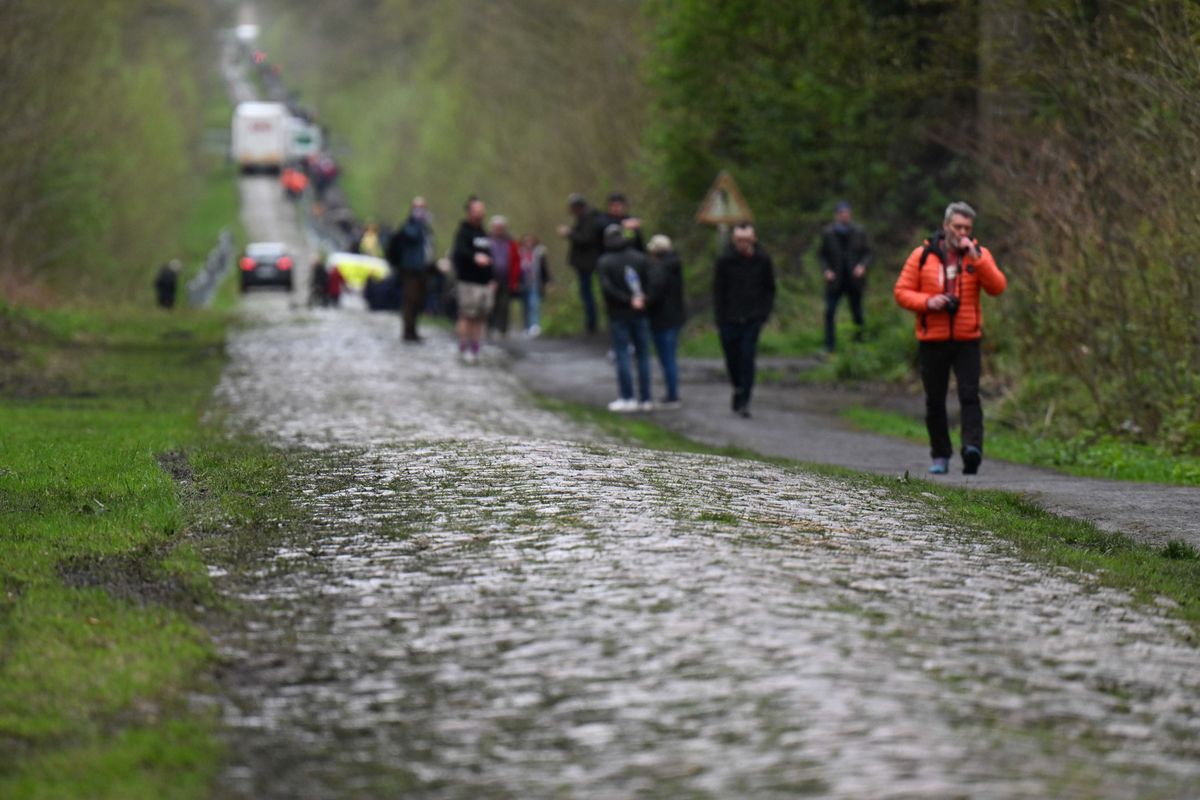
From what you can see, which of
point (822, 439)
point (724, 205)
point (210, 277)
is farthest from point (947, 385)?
point (210, 277)

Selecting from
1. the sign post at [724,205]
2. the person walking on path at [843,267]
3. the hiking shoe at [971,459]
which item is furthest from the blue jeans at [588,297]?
the hiking shoe at [971,459]

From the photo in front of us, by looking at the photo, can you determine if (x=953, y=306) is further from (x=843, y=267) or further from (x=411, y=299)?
(x=411, y=299)

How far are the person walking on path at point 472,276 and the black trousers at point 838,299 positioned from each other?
167 inches

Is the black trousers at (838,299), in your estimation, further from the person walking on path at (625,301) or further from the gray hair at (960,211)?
the gray hair at (960,211)

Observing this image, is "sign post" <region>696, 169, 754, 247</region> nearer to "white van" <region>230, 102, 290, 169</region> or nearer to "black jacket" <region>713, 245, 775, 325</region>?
"black jacket" <region>713, 245, 775, 325</region>

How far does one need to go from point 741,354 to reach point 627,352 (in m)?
1.26

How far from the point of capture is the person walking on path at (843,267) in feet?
89.8

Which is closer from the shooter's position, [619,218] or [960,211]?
[960,211]

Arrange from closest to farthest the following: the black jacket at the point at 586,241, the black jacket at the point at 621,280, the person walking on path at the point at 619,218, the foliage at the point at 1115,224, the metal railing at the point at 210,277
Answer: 1. the foliage at the point at 1115,224
2. the black jacket at the point at 621,280
3. the person walking on path at the point at 619,218
4. the black jacket at the point at 586,241
5. the metal railing at the point at 210,277

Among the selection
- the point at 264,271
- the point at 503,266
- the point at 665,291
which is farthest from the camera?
the point at 264,271

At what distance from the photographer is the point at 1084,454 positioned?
56.7 ft

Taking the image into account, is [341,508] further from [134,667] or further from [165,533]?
[134,667]

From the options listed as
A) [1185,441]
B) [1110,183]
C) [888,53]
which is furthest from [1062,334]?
[888,53]

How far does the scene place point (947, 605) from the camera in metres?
8.75
